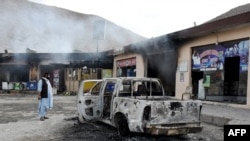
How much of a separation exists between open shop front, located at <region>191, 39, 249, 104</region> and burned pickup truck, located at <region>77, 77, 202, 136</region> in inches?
214

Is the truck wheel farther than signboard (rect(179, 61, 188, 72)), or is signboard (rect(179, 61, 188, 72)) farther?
signboard (rect(179, 61, 188, 72))

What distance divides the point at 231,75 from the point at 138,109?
28.3 feet

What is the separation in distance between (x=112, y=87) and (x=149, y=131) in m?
2.85

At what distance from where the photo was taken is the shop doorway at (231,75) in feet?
45.4

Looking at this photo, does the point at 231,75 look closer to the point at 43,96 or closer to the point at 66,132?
the point at 43,96

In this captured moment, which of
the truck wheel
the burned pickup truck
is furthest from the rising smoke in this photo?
the truck wheel

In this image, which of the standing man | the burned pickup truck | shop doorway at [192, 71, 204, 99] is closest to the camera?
the burned pickup truck

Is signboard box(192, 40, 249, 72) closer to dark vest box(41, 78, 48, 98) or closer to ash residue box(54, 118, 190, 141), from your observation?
Answer: ash residue box(54, 118, 190, 141)

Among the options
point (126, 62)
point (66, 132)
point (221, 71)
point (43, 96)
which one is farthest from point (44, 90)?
point (126, 62)

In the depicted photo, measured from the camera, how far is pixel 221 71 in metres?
13.9

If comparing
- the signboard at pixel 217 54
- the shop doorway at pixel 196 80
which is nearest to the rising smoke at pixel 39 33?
the shop doorway at pixel 196 80

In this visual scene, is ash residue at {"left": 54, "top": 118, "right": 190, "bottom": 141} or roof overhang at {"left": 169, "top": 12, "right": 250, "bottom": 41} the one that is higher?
roof overhang at {"left": 169, "top": 12, "right": 250, "bottom": 41}

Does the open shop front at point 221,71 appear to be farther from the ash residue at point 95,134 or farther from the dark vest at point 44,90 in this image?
the dark vest at point 44,90

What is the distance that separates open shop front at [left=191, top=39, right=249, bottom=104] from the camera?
1284 centimetres
